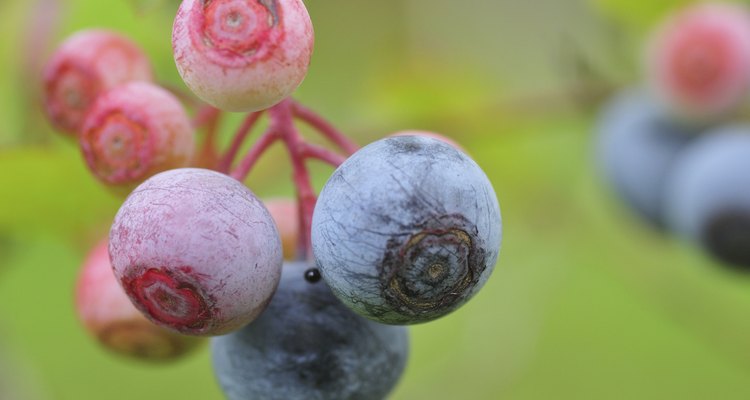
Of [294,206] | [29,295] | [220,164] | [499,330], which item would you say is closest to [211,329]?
[220,164]

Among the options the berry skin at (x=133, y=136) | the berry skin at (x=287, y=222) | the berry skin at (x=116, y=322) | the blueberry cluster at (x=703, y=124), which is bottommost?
the berry skin at (x=116, y=322)

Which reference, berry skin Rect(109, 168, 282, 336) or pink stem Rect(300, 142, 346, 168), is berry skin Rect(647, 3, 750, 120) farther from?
berry skin Rect(109, 168, 282, 336)

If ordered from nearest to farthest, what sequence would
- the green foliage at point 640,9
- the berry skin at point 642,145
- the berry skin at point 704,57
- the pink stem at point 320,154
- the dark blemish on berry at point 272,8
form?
the dark blemish on berry at point 272,8 → the pink stem at point 320,154 → the berry skin at point 704,57 → the green foliage at point 640,9 → the berry skin at point 642,145

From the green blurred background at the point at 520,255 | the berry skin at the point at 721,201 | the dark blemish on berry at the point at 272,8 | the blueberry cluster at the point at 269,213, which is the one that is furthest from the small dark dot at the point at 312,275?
the berry skin at the point at 721,201

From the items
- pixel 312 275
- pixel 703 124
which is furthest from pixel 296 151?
pixel 703 124

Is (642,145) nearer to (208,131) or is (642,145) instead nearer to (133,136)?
(208,131)

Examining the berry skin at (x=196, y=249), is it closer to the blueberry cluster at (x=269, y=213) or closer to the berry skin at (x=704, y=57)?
the blueberry cluster at (x=269, y=213)
